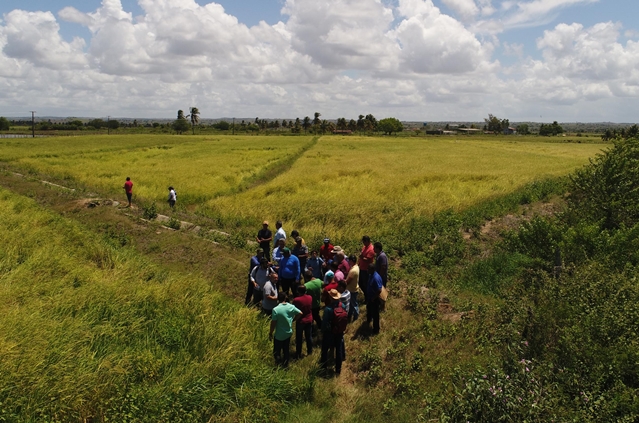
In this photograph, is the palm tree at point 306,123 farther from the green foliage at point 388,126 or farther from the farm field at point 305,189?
the farm field at point 305,189

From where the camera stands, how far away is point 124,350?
18.8ft

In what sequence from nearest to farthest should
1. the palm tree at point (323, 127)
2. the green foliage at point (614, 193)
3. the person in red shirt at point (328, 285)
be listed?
the person in red shirt at point (328, 285)
the green foliage at point (614, 193)
the palm tree at point (323, 127)

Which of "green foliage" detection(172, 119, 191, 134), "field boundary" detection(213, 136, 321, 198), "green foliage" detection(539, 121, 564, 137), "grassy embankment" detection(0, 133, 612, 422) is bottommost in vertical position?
"grassy embankment" detection(0, 133, 612, 422)

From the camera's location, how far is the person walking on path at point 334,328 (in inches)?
258

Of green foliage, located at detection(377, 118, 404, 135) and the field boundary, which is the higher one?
green foliage, located at detection(377, 118, 404, 135)

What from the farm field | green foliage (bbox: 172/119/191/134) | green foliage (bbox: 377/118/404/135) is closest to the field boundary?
the farm field

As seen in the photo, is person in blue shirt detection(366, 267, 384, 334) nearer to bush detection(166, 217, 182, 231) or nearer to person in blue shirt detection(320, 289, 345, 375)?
person in blue shirt detection(320, 289, 345, 375)

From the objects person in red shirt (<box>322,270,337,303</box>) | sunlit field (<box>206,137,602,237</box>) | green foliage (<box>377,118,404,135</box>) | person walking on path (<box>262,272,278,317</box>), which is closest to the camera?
person in red shirt (<box>322,270,337,303</box>)

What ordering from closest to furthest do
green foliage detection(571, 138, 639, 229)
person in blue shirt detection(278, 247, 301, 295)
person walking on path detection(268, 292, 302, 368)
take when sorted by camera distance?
person walking on path detection(268, 292, 302, 368) → person in blue shirt detection(278, 247, 301, 295) → green foliage detection(571, 138, 639, 229)

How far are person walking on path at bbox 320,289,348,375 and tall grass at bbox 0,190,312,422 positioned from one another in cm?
87

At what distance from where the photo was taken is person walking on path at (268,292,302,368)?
6469mm

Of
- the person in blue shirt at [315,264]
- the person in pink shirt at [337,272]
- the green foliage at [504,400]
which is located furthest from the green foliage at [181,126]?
the green foliage at [504,400]

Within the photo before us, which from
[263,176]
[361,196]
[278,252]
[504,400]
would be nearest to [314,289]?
[278,252]

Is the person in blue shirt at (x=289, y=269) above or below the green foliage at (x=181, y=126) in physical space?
below
